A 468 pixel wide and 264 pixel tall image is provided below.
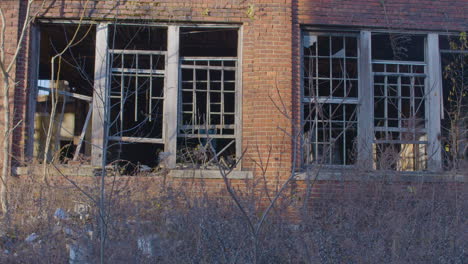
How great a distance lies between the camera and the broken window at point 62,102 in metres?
8.75

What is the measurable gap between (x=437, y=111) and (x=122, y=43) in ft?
20.6

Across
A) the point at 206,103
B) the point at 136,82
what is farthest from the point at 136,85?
the point at 206,103

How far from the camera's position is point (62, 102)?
1016 centimetres

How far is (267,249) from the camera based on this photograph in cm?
581

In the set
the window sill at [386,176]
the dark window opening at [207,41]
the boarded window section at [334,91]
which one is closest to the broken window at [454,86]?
the window sill at [386,176]

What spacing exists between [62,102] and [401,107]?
6877 mm

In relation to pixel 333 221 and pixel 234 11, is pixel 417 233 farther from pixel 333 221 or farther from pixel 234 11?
pixel 234 11

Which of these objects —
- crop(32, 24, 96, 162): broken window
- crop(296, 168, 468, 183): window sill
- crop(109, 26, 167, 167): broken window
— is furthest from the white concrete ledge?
crop(32, 24, 96, 162): broken window

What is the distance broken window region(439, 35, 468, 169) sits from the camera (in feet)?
29.1

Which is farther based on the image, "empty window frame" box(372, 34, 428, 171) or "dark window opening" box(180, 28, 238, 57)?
"dark window opening" box(180, 28, 238, 57)

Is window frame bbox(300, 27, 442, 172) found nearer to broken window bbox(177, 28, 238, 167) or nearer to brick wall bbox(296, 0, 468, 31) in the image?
brick wall bbox(296, 0, 468, 31)

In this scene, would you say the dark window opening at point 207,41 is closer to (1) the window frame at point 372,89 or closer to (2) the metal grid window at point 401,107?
(1) the window frame at point 372,89

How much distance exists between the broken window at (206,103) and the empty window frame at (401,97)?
2.76 m

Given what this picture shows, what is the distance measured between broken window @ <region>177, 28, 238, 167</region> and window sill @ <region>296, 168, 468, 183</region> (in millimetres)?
1620
